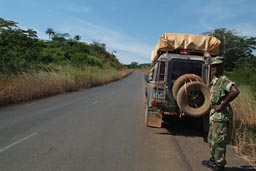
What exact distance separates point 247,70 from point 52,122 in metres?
24.4

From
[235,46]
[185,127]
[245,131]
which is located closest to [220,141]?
[245,131]

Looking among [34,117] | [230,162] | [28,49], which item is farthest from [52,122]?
[28,49]

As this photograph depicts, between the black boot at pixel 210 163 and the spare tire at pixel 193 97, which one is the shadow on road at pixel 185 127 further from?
the black boot at pixel 210 163

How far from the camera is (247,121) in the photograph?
9.88 metres

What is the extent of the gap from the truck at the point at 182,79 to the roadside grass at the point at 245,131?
3.40 ft

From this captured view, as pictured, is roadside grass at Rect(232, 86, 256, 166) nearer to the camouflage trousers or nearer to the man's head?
the camouflage trousers

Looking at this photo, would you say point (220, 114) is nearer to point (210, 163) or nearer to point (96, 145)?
point (210, 163)

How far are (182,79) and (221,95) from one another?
319 cm

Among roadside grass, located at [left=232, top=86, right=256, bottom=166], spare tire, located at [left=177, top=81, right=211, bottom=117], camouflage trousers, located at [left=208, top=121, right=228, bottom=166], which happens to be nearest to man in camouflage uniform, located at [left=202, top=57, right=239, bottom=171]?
camouflage trousers, located at [left=208, top=121, right=228, bottom=166]

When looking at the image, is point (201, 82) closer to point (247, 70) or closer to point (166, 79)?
point (166, 79)

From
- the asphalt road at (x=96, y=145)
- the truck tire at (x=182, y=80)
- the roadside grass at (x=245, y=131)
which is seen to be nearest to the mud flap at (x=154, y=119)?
the asphalt road at (x=96, y=145)

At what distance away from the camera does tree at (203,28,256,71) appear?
43581mm

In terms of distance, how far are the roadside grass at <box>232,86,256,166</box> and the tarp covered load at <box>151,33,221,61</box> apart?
2495mm

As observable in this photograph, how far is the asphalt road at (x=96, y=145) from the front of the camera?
222 inches
